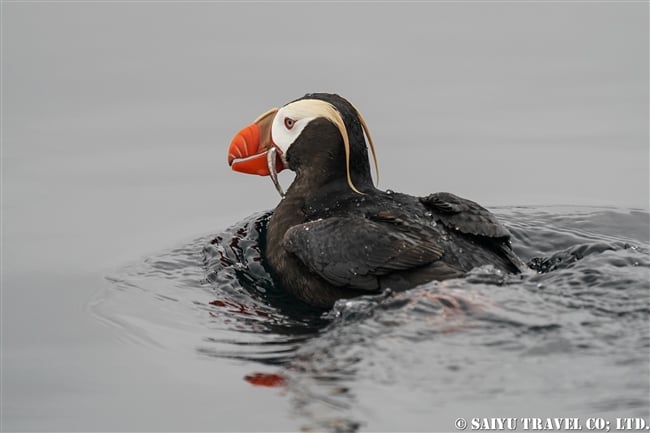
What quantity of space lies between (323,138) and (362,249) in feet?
3.73

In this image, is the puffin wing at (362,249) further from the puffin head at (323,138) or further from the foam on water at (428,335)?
the puffin head at (323,138)

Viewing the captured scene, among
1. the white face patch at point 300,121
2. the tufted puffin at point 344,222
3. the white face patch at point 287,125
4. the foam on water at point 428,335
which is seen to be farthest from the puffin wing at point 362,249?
the white face patch at point 287,125

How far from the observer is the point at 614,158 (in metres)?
9.87

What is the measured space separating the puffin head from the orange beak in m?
0.04

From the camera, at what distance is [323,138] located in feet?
24.8

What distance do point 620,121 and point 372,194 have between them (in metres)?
3.82

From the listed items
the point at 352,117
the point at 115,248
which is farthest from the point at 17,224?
the point at 352,117

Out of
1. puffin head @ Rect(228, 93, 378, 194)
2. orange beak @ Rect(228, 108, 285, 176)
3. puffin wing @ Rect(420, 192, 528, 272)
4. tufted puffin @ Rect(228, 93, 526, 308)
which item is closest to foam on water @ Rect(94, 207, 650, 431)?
tufted puffin @ Rect(228, 93, 526, 308)

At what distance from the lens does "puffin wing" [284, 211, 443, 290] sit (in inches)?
261

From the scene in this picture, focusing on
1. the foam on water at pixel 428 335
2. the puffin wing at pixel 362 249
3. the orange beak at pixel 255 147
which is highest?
the orange beak at pixel 255 147

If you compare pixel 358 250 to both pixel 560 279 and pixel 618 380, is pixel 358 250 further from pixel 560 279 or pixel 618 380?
pixel 618 380

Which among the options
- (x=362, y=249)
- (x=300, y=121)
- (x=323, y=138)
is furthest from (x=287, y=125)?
(x=362, y=249)

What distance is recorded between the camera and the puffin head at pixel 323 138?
7531 millimetres

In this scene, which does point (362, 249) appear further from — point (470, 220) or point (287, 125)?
point (287, 125)
